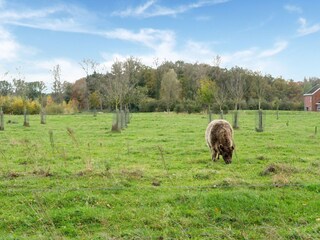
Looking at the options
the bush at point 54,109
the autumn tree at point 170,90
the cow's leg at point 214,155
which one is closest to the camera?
the cow's leg at point 214,155

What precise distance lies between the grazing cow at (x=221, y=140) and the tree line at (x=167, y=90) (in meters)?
47.2

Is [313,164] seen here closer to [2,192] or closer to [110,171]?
[110,171]

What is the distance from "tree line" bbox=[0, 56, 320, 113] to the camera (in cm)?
6900

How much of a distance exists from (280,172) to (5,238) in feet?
28.7

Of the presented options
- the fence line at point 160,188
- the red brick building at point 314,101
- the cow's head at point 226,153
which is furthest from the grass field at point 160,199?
the red brick building at point 314,101

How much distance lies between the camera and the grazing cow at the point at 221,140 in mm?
15273

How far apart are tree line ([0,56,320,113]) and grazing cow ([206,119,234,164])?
155ft

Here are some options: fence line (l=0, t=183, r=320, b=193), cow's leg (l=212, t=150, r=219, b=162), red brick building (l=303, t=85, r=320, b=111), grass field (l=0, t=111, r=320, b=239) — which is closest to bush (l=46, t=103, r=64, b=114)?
red brick building (l=303, t=85, r=320, b=111)

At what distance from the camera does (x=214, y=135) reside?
1602 centimetres

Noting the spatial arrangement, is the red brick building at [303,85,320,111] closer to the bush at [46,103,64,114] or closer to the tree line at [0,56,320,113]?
the tree line at [0,56,320,113]

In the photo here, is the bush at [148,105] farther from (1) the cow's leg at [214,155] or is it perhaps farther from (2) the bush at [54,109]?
(1) the cow's leg at [214,155]

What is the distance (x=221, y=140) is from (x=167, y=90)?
59284 millimetres

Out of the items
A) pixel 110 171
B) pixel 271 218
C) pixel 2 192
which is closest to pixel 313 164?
pixel 271 218

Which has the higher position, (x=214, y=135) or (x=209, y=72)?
(x=209, y=72)
